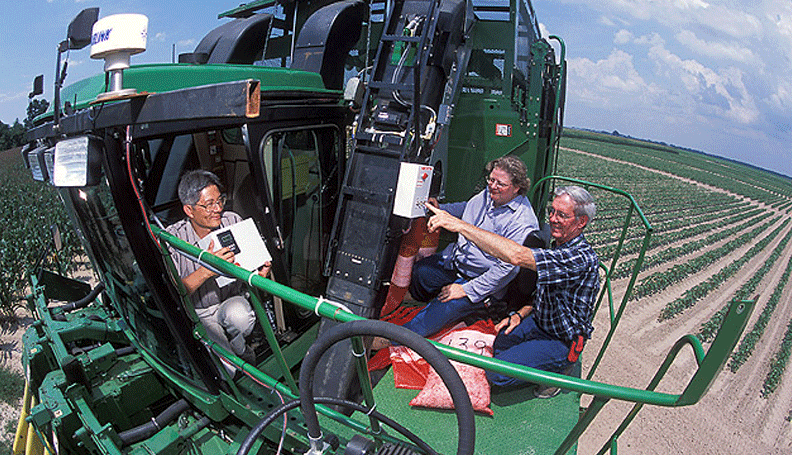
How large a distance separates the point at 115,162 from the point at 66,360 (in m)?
1.64

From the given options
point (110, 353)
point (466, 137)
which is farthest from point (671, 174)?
point (110, 353)

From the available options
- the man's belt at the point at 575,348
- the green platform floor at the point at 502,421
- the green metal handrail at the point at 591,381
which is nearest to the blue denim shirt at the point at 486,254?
the man's belt at the point at 575,348

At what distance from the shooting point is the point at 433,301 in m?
4.09

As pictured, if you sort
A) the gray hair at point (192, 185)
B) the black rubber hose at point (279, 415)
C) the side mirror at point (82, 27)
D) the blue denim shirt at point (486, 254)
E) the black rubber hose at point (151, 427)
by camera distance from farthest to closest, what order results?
the blue denim shirt at point (486, 254) → the black rubber hose at point (151, 427) → the gray hair at point (192, 185) → the side mirror at point (82, 27) → the black rubber hose at point (279, 415)

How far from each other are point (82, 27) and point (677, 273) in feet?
50.4

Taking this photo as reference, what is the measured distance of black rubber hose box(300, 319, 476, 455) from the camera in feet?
5.18

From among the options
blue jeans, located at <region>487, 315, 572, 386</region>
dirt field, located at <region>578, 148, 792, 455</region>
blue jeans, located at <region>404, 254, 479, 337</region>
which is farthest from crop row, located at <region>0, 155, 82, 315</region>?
dirt field, located at <region>578, 148, 792, 455</region>

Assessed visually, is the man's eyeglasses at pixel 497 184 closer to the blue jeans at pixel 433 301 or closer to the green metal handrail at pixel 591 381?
the blue jeans at pixel 433 301

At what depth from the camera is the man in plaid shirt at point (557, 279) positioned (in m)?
3.14

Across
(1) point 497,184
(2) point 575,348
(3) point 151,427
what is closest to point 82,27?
(3) point 151,427

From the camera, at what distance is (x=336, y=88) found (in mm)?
4340

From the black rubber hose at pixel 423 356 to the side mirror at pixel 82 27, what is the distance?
2161 millimetres

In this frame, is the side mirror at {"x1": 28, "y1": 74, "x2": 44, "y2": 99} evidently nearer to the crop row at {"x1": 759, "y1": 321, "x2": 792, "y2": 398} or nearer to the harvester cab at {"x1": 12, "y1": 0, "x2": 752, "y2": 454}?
the harvester cab at {"x1": 12, "y1": 0, "x2": 752, "y2": 454}

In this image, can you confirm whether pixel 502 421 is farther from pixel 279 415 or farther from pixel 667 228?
pixel 667 228
